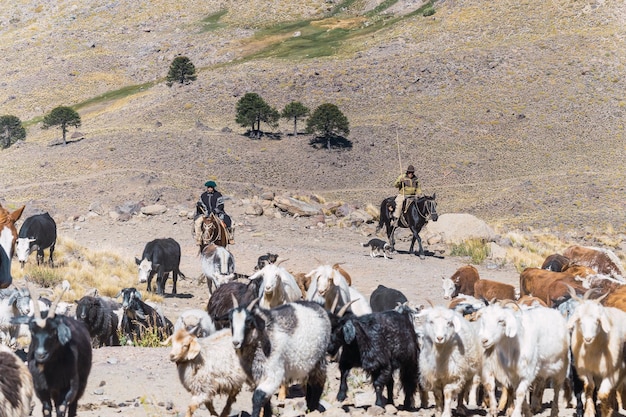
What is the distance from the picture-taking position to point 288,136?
57031 millimetres

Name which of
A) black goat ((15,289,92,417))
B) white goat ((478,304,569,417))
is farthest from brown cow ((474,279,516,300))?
black goat ((15,289,92,417))

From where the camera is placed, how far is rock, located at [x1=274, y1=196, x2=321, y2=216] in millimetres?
35062

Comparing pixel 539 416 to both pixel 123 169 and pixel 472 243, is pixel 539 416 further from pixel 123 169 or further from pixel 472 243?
pixel 123 169

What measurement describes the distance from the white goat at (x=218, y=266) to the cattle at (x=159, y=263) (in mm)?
1761

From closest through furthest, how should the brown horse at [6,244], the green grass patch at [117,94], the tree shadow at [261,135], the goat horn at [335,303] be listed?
the brown horse at [6,244], the goat horn at [335,303], the tree shadow at [261,135], the green grass patch at [117,94]

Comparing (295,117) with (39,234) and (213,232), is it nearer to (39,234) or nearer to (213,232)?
(39,234)

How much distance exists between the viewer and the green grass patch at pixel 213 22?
9994cm

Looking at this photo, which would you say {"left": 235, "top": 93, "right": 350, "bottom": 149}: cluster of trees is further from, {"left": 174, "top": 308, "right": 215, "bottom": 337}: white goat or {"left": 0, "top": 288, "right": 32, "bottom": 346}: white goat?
{"left": 174, "top": 308, "right": 215, "bottom": 337}: white goat

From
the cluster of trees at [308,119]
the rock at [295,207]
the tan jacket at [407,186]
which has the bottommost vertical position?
the rock at [295,207]

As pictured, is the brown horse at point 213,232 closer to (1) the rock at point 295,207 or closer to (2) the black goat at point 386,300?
(2) the black goat at point 386,300

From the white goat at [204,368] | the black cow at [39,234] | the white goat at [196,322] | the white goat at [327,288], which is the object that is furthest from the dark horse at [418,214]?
the white goat at [204,368]

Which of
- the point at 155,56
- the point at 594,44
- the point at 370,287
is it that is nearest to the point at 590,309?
the point at 370,287

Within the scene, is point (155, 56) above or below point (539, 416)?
above

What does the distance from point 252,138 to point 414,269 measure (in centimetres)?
2989
